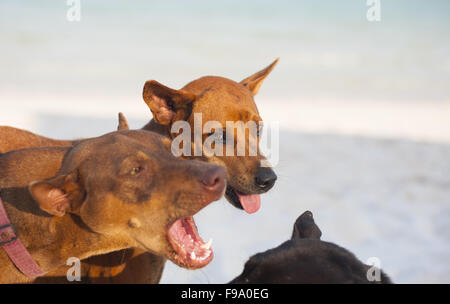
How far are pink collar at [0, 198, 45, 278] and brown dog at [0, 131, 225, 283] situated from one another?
74mm

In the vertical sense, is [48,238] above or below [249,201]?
below

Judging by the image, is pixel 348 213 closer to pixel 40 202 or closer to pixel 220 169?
pixel 220 169

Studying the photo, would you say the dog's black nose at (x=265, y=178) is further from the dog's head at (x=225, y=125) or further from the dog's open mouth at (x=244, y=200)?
the dog's open mouth at (x=244, y=200)

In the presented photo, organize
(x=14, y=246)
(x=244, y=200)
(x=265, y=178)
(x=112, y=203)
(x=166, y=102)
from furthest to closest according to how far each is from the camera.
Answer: (x=166, y=102)
(x=244, y=200)
(x=265, y=178)
(x=14, y=246)
(x=112, y=203)

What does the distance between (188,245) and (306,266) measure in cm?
87

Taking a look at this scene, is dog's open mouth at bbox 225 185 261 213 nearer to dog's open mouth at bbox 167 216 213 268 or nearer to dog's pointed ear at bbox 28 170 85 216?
dog's open mouth at bbox 167 216 213 268

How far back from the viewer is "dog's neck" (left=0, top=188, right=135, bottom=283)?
3332 millimetres

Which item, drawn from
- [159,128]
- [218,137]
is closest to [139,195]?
[218,137]

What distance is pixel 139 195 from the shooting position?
316 cm

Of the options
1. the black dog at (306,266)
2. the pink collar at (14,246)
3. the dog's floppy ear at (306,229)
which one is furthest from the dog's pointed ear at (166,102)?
the black dog at (306,266)

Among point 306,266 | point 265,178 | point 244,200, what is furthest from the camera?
point 244,200

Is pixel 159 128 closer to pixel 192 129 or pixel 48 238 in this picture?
pixel 192 129

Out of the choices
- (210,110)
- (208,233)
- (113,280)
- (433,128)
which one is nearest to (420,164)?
(433,128)
